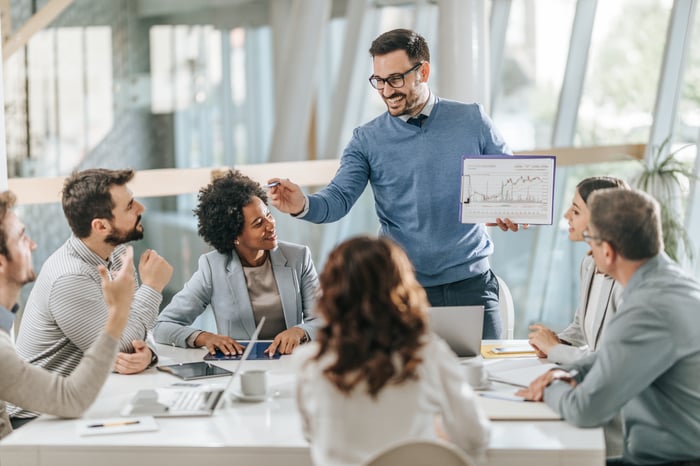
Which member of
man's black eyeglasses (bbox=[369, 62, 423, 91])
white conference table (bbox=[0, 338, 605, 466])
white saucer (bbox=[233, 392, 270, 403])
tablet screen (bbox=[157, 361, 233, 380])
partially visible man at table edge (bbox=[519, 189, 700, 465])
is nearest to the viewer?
white conference table (bbox=[0, 338, 605, 466])

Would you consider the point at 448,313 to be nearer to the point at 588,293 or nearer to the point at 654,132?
the point at 588,293

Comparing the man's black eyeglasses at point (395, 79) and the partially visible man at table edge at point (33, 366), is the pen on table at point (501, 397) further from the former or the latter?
the man's black eyeglasses at point (395, 79)

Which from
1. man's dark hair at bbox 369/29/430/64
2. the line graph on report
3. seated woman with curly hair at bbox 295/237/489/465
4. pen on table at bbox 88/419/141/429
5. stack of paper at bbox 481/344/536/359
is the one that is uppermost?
man's dark hair at bbox 369/29/430/64

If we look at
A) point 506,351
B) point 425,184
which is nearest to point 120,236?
point 425,184

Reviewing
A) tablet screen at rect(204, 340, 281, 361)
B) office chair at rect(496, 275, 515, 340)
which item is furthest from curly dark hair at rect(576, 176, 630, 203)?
tablet screen at rect(204, 340, 281, 361)

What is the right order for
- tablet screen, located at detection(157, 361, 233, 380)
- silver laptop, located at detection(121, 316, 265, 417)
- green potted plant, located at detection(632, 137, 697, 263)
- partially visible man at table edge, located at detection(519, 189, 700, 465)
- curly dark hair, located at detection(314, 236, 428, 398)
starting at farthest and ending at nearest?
green potted plant, located at detection(632, 137, 697, 263) < tablet screen, located at detection(157, 361, 233, 380) < silver laptop, located at detection(121, 316, 265, 417) < partially visible man at table edge, located at detection(519, 189, 700, 465) < curly dark hair, located at detection(314, 236, 428, 398)

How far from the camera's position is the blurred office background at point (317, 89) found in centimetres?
622

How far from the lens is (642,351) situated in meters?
2.17

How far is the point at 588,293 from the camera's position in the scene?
2.97 metres

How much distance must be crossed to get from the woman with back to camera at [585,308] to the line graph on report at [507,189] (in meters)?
0.33

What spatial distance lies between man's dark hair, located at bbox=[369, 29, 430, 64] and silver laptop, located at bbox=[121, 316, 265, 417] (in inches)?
61.1

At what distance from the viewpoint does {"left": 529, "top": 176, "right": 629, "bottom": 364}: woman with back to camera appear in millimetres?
2795

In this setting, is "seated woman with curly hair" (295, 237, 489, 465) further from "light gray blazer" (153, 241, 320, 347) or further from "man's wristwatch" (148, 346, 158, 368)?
"light gray blazer" (153, 241, 320, 347)

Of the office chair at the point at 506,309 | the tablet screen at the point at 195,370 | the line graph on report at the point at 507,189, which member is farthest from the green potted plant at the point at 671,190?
the tablet screen at the point at 195,370
